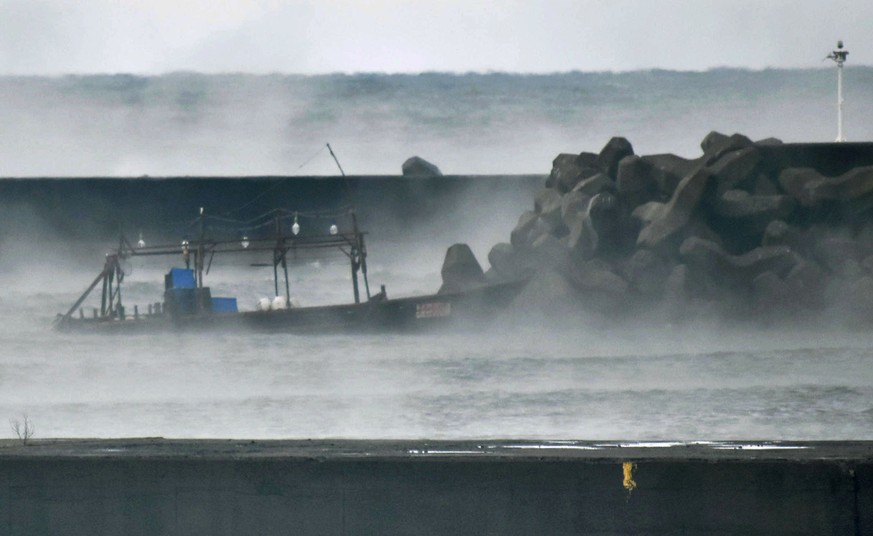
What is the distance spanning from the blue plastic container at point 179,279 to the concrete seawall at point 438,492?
1717cm

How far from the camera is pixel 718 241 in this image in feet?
71.6

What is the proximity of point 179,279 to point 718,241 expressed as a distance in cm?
916

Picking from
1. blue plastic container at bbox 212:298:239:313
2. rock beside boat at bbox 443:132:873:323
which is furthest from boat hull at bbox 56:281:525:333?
blue plastic container at bbox 212:298:239:313

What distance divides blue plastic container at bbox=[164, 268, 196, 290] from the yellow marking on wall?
706 inches

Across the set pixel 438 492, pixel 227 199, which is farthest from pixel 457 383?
pixel 438 492

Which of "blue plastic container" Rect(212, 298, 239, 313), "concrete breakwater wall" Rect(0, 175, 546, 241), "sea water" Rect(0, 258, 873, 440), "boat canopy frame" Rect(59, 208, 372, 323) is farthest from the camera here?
"concrete breakwater wall" Rect(0, 175, 546, 241)

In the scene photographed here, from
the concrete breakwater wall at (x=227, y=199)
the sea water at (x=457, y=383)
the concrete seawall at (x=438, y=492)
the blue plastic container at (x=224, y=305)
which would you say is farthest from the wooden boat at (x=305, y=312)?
the concrete seawall at (x=438, y=492)

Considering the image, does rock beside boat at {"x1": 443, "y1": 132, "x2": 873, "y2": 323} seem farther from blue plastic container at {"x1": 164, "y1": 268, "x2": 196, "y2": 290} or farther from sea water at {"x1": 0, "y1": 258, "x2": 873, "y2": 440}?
blue plastic container at {"x1": 164, "y1": 268, "x2": 196, "y2": 290}

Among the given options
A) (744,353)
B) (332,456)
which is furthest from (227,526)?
(744,353)

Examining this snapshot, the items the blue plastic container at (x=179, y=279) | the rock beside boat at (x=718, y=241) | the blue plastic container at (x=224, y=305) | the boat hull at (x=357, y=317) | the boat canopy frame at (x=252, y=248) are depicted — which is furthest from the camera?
Result: the blue plastic container at (x=224, y=305)

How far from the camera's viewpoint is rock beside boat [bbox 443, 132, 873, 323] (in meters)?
21.3

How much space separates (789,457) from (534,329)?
16060 mm

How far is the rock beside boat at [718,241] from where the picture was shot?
21.3 meters

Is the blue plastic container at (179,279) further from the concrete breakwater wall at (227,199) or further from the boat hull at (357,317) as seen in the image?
the concrete breakwater wall at (227,199)
